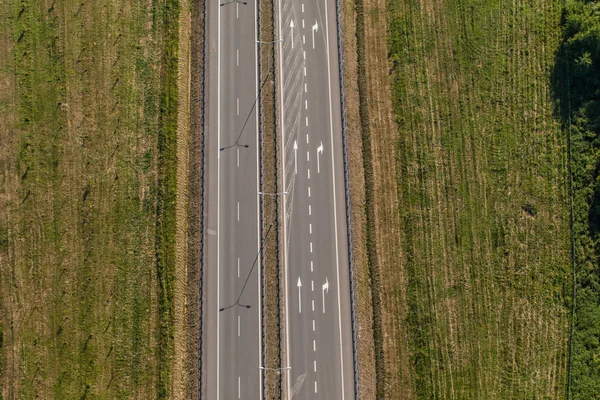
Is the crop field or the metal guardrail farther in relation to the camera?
the crop field

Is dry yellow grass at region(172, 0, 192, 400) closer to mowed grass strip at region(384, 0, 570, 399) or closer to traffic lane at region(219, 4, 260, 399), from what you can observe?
traffic lane at region(219, 4, 260, 399)

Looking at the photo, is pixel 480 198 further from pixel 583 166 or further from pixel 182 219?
pixel 182 219

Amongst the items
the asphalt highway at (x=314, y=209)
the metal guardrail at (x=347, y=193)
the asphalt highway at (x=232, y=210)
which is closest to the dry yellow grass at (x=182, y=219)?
the asphalt highway at (x=232, y=210)

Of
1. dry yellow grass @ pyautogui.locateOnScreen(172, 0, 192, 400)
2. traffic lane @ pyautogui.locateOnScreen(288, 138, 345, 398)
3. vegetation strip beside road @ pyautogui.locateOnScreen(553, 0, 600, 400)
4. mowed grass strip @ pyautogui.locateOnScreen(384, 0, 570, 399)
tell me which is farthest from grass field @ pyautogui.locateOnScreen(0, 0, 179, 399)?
vegetation strip beside road @ pyautogui.locateOnScreen(553, 0, 600, 400)

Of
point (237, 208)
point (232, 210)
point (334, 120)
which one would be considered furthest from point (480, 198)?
point (232, 210)

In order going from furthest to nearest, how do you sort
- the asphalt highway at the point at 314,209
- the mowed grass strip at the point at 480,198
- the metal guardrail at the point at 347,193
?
the mowed grass strip at the point at 480,198, the metal guardrail at the point at 347,193, the asphalt highway at the point at 314,209

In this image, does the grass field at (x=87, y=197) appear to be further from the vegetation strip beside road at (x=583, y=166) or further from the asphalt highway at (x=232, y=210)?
the vegetation strip beside road at (x=583, y=166)
